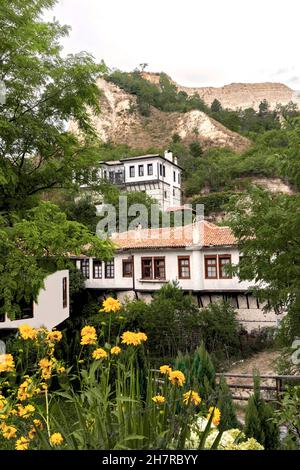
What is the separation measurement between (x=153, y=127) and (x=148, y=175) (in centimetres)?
4724

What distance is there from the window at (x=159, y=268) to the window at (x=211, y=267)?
283 centimetres

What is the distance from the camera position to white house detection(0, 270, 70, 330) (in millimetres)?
15332

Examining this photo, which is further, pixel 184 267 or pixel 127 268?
pixel 127 268

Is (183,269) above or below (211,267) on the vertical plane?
below

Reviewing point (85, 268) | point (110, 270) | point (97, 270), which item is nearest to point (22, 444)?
point (110, 270)

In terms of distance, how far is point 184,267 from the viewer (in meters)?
23.4

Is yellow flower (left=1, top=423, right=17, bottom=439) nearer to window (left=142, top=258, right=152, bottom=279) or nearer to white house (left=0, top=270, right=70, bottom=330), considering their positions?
white house (left=0, top=270, right=70, bottom=330)

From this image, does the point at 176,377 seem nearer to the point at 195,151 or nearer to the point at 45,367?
the point at 45,367

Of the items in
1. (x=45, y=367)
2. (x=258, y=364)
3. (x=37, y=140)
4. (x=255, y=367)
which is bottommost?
(x=258, y=364)

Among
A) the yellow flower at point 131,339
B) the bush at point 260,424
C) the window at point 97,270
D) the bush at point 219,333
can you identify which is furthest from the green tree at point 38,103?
the window at point 97,270

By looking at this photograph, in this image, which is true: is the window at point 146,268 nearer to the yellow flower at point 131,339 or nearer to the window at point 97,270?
the window at point 97,270

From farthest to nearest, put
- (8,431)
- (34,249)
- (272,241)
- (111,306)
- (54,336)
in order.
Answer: (272,241)
(34,249)
(54,336)
(111,306)
(8,431)

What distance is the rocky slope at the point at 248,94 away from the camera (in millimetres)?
133375

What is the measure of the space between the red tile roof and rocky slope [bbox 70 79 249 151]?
191 feet
